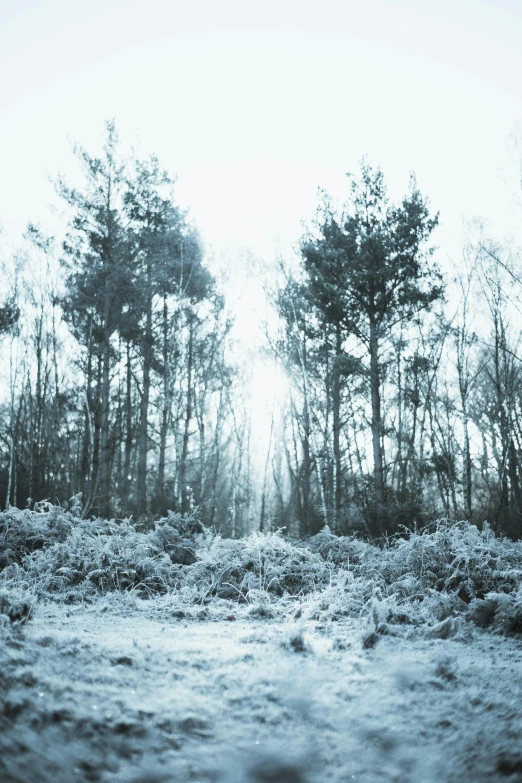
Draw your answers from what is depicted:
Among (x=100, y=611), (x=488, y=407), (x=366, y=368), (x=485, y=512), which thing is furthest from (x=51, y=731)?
(x=488, y=407)

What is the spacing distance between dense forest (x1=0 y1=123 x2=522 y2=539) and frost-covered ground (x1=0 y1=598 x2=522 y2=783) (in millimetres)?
9469

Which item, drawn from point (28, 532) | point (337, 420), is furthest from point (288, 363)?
point (28, 532)

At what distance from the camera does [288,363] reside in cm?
1828

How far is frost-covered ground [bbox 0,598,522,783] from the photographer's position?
2012 millimetres

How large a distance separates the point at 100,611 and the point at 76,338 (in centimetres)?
1339

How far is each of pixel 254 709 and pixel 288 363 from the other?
52.2 feet

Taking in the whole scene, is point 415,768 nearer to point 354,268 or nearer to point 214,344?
point 354,268

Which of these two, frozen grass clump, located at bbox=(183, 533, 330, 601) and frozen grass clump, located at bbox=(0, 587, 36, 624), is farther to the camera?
frozen grass clump, located at bbox=(183, 533, 330, 601)

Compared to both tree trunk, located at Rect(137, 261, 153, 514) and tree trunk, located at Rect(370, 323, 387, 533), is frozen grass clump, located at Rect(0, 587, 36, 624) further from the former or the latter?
tree trunk, located at Rect(137, 261, 153, 514)

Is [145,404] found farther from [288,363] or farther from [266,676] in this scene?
[266,676]

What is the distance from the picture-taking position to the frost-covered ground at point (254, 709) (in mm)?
2012

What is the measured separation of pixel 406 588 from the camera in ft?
19.8

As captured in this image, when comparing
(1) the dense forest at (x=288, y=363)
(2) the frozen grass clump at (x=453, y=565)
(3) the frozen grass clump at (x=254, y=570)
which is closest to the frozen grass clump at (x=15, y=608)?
(3) the frozen grass clump at (x=254, y=570)

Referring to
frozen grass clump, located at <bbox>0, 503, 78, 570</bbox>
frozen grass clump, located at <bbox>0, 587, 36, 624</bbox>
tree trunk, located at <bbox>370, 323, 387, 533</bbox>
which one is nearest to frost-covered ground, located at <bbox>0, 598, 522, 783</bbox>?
frozen grass clump, located at <bbox>0, 587, 36, 624</bbox>
